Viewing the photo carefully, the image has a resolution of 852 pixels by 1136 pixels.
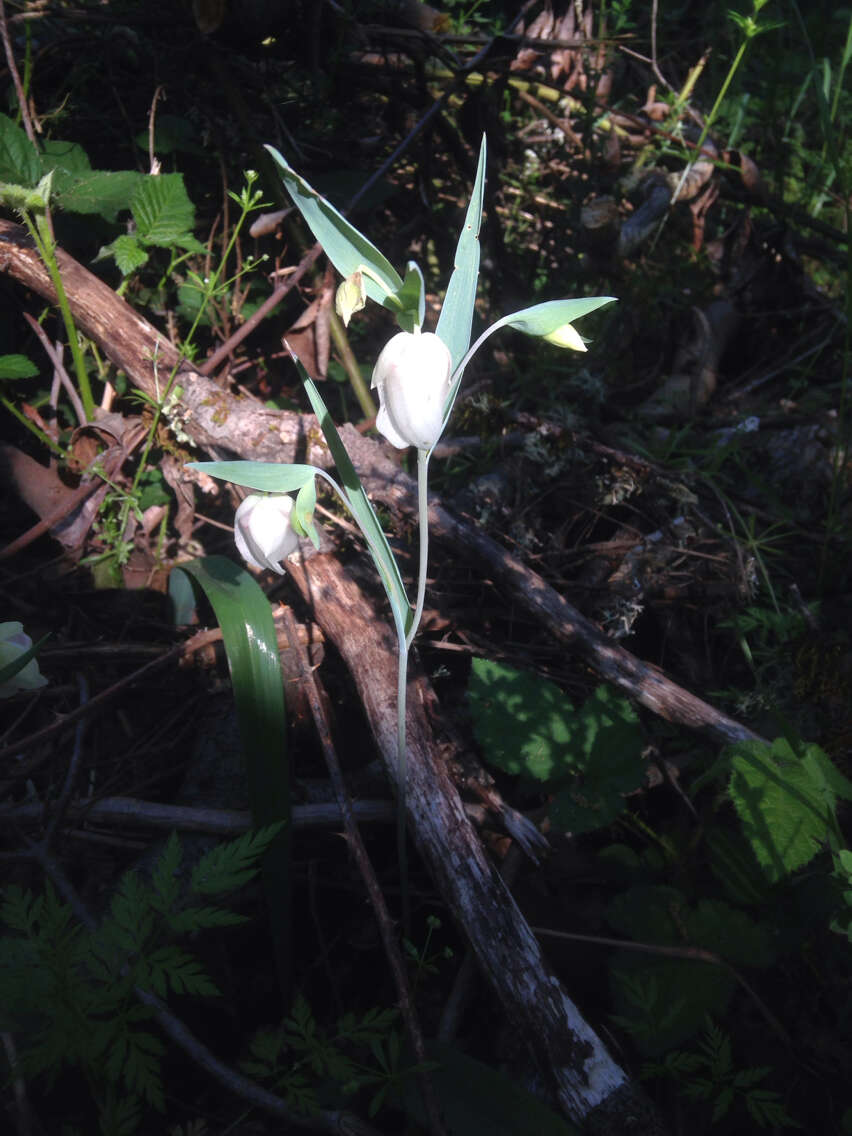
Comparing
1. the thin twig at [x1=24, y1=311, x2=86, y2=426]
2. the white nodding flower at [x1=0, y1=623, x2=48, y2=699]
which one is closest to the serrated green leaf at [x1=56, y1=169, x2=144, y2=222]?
the thin twig at [x1=24, y1=311, x2=86, y2=426]

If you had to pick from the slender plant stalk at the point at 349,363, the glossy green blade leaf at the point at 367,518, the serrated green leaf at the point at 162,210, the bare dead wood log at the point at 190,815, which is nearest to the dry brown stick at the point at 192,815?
the bare dead wood log at the point at 190,815

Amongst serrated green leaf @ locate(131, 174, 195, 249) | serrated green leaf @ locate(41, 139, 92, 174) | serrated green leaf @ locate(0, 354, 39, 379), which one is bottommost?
serrated green leaf @ locate(0, 354, 39, 379)

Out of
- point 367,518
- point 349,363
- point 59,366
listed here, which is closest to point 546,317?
point 367,518

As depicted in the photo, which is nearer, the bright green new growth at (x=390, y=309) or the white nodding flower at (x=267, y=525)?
the bright green new growth at (x=390, y=309)

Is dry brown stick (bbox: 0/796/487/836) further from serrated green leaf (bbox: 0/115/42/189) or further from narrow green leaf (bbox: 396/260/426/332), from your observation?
serrated green leaf (bbox: 0/115/42/189)

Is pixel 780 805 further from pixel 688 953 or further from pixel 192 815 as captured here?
pixel 192 815

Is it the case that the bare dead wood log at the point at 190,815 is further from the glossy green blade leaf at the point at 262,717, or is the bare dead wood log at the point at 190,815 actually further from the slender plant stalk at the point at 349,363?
the slender plant stalk at the point at 349,363
